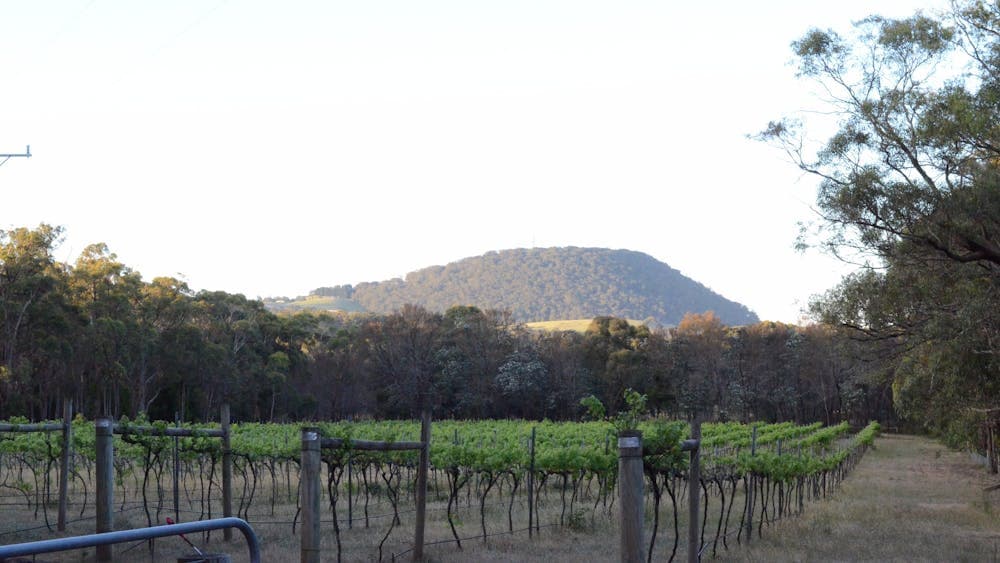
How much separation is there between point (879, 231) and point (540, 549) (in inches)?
353

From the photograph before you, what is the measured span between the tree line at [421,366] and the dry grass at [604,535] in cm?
3019

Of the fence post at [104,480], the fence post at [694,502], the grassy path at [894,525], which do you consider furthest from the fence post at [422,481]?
the grassy path at [894,525]

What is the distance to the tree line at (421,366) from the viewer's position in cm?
4791

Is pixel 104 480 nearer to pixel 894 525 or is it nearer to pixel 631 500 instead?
pixel 631 500

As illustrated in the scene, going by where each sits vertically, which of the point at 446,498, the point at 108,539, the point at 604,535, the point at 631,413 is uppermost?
the point at 631,413

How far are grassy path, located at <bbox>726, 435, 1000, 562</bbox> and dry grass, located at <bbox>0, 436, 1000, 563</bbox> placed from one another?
0.02m

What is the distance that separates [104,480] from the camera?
30.8ft

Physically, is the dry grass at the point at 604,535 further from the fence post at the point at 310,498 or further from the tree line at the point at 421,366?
the tree line at the point at 421,366

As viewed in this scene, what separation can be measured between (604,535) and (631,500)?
7.13 meters

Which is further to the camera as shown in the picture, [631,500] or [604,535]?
[604,535]

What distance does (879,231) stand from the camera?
55.0 ft

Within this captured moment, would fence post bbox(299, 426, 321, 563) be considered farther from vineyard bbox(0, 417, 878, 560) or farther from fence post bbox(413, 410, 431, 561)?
fence post bbox(413, 410, 431, 561)

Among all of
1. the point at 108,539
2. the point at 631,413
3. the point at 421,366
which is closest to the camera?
the point at 108,539

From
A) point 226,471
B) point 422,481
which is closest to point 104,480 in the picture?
point 226,471
